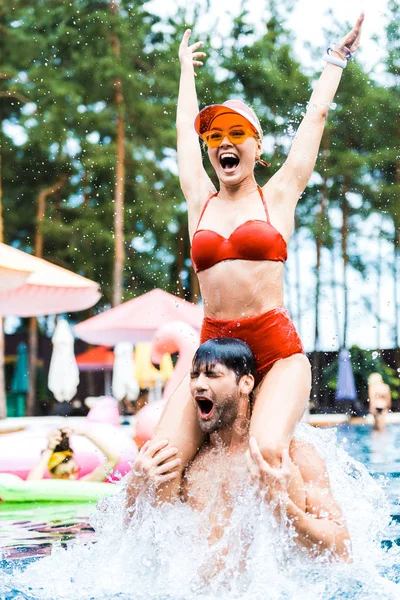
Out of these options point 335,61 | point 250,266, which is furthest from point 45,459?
point 335,61

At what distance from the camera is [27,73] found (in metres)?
21.5

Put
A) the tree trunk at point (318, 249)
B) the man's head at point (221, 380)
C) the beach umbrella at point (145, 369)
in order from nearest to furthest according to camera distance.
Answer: the man's head at point (221, 380) < the beach umbrella at point (145, 369) < the tree trunk at point (318, 249)

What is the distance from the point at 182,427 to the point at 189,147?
4.13 feet

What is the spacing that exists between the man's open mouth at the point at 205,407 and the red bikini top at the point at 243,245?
0.52m

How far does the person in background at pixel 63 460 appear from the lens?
689cm

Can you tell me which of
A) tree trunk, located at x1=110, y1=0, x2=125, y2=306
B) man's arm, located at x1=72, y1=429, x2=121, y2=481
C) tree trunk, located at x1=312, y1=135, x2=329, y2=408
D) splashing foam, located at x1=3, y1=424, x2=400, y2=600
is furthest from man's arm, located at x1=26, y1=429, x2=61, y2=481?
tree trunk, located at x1=312, y1=135, x2=329, y2=408

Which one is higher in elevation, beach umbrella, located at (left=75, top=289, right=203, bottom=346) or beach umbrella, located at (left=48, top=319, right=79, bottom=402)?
beach umbrella, located at (left=75, top=289, right=203, bottom=346)

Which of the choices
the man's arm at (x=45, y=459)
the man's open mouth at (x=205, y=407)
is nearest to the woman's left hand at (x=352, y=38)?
the man's open mouth at (x=205, y=407)

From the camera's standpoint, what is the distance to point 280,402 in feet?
10.6

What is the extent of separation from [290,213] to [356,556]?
144cm

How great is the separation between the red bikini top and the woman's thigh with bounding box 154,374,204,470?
1.78ft

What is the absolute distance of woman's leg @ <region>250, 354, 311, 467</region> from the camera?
124 inches

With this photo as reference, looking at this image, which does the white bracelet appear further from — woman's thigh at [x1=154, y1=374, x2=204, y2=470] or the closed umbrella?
the closed umbrella

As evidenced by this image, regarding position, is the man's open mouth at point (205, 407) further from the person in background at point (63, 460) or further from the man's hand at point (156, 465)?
the person in background at point (63, 460)
